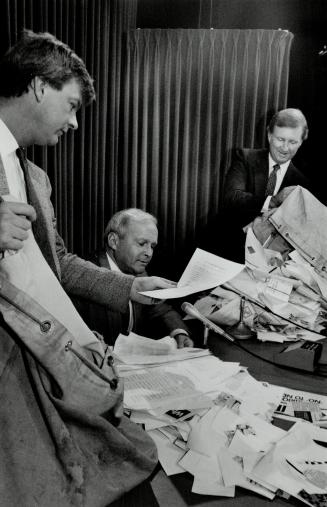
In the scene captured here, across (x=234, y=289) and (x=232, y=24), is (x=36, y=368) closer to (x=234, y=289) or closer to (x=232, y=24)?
(x=234, y=289)

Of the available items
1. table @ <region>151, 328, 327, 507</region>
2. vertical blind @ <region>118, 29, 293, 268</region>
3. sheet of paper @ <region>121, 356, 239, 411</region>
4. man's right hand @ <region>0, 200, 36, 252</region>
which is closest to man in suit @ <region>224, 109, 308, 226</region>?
vertical blind @ <region>118, 29, 293, 268</region>

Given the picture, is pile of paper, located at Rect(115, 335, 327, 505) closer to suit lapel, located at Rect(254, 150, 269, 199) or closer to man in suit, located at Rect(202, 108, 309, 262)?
man in suit, located at Rect(202, 108, 309, 262)

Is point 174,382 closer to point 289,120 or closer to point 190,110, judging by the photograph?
point 289,120

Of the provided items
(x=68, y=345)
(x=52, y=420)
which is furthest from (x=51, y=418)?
(x=68, y=345)

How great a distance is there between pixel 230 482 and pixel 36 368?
41 cm

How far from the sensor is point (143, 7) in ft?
13.8

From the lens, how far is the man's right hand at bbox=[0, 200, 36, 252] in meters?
0.87

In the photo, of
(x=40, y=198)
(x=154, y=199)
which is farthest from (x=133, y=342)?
(x=154, y=199)

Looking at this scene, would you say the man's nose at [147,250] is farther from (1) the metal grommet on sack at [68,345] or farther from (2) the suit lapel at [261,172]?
(1) the metal grommet on sack at [68,345]

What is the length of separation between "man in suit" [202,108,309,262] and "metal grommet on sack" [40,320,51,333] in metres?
2.46

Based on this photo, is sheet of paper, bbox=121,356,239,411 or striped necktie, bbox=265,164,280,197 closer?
sheet of paper, bbox=121,356,239,411

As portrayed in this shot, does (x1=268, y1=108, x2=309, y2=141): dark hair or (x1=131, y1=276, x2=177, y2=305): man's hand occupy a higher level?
(x1=268, y1=108, x2=309, y2=141): dark hair

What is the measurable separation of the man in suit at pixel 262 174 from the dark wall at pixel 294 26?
2.47 feet

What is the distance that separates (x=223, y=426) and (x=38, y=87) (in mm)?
1001
